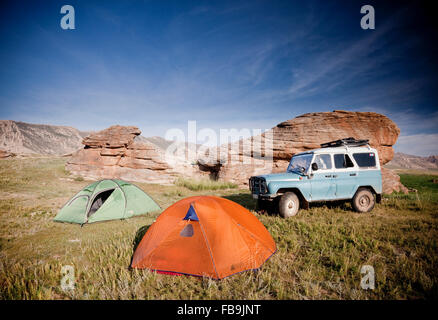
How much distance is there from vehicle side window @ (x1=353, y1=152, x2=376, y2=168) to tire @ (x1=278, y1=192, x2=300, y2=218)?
129 inches

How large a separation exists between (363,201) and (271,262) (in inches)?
245

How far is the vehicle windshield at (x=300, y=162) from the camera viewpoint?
287 inches

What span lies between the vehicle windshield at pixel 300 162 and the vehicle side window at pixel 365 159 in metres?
1.98

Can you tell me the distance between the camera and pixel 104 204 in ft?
23.3

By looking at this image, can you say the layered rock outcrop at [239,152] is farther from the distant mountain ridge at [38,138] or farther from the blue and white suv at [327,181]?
the distant mountain ridge at [38,138]

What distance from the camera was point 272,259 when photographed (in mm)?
3826

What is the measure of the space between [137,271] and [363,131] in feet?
66.4

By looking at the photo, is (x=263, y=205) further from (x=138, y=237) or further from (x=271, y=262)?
(x=138, y=237)

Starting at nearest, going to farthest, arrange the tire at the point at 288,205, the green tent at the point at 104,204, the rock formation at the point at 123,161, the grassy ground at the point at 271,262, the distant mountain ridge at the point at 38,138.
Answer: the grassy ground at the point at 271,262 < the tire at the point at 288,205 < the green tent at the point at 104,204 < the rock formation at the point at 123,161 < the distant mountain ridge at the point at 38,138

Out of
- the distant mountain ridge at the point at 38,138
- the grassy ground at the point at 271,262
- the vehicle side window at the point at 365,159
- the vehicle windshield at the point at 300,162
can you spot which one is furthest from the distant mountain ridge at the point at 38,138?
the vehicle side window at the point at 365,159

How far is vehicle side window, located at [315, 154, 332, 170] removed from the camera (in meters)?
7.17

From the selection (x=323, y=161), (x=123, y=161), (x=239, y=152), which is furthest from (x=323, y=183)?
(x=123, y=161)

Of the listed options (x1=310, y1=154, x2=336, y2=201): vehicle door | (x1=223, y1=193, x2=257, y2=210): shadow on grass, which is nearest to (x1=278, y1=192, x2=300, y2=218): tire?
(x1=310, y1=154, x2=336, y2=201): vehicle door

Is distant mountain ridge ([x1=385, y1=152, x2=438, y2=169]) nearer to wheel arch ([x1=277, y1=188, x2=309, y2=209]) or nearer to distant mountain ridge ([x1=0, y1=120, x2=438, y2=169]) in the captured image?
distant mountain ridge ([x1=0, y1=120, x2=438, y2=169])
